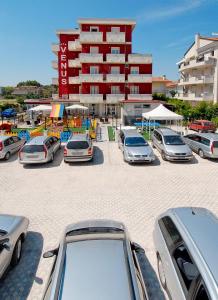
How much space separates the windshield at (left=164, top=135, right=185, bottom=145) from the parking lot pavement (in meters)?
1.19

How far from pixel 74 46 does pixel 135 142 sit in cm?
3181

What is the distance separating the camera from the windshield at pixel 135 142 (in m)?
16.0

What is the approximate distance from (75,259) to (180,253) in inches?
70.2

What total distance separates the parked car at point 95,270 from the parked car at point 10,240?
141cm

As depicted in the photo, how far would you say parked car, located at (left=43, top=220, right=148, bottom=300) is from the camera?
3664 mm

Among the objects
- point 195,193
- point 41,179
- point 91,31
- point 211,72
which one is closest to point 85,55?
point 91,31

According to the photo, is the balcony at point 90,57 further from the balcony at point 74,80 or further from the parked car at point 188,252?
the parked car at point 188,252

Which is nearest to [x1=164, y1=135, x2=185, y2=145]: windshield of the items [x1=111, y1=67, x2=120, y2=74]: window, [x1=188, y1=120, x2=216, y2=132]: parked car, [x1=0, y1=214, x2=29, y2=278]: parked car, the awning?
[x1=0, y1=214, x2=29, y2=278]: parked car

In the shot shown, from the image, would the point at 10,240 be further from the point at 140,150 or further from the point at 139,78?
the point at 139,78

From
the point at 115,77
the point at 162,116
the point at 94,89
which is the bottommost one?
the point at 162,116

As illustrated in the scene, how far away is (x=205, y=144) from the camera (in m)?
16.0

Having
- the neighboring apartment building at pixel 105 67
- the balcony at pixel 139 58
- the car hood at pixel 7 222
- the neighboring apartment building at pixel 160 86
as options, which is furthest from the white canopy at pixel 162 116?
the neighboring apartment building at pixel 160 86

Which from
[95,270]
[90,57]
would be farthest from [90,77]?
[95,270]

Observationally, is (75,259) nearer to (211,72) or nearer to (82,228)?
(82,228)
